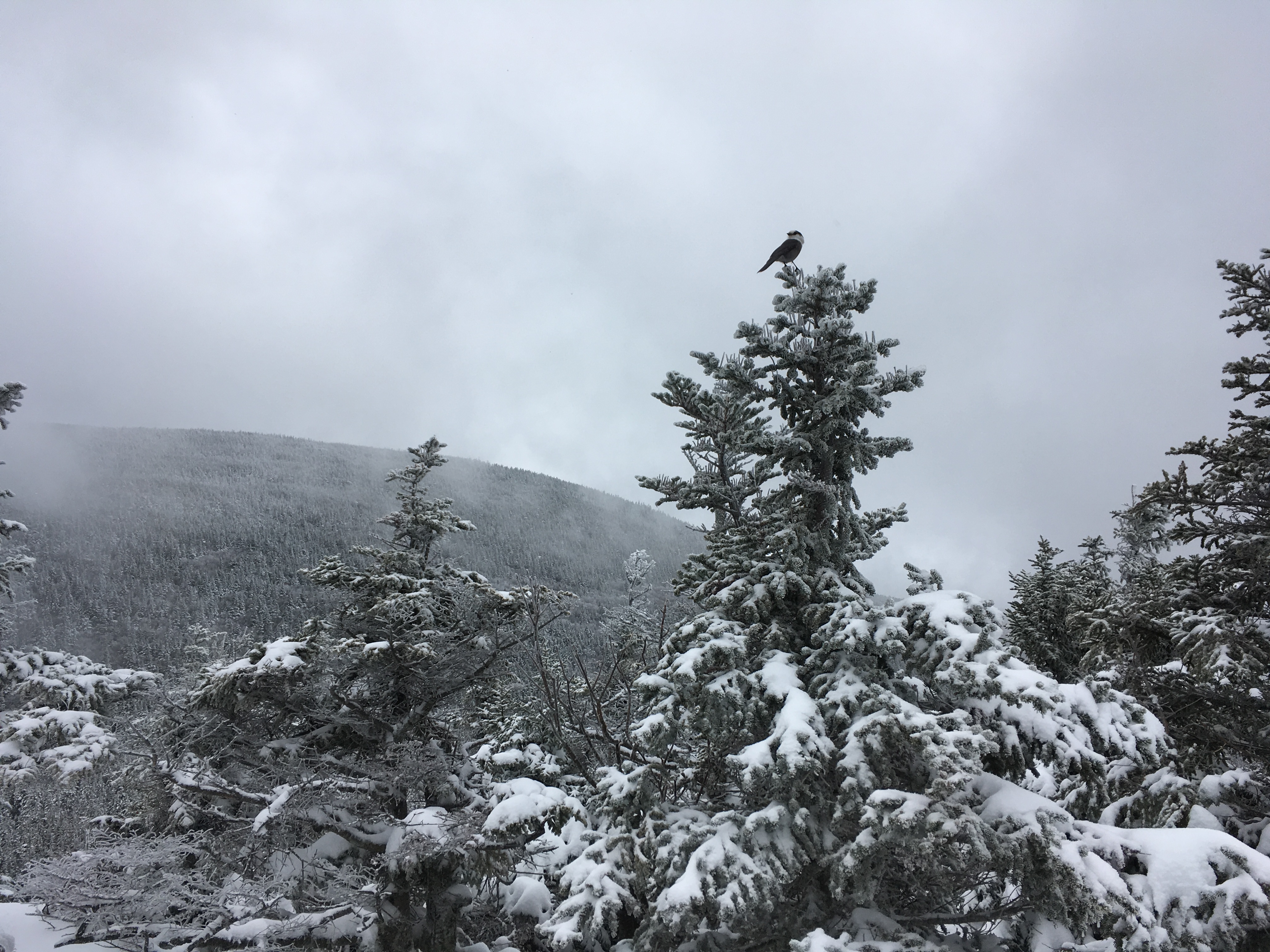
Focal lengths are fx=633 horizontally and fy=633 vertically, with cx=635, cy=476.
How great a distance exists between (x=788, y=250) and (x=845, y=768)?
6.83 m

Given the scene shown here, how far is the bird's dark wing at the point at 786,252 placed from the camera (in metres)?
8.96

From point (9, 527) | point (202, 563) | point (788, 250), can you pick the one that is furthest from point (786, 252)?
point (202, 563)

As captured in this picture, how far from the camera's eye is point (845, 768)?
19.0ft

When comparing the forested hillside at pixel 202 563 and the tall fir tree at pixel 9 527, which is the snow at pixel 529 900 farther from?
the forested hillside at pixel 202 563

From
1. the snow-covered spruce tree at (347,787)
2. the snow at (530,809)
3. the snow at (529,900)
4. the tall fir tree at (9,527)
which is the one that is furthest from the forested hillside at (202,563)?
the snow at (530,809)

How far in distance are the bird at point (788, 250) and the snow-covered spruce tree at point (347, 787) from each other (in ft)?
19.3

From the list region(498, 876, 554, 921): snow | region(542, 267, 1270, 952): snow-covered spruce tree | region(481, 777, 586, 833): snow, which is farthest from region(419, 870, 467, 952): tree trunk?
region(542, 267, 1270, 952): snow-covered spruce tree

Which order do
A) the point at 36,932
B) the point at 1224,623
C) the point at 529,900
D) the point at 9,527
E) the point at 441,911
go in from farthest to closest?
the point at 9,527, the point at 36,932, the point at 441,911, the point at 529,900, the point at 1224,623

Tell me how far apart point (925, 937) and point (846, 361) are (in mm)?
6138

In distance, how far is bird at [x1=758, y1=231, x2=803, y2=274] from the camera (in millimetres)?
8984

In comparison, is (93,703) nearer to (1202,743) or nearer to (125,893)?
(125,893)

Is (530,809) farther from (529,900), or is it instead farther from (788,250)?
(788,250)

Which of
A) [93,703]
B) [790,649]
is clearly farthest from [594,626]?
[790,649]

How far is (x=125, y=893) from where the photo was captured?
862cm
